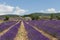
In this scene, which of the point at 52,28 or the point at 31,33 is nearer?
the point at 31,33

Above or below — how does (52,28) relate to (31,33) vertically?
below

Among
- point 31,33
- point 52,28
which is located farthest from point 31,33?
point 52,28

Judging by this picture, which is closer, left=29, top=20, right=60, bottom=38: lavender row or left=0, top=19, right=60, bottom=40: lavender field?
left=0, top=19, right=60, bottom=40: lavender field

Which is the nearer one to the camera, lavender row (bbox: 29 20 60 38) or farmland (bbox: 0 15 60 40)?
farmland (bbox: 0 15 60 40)

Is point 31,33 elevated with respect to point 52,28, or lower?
elevated

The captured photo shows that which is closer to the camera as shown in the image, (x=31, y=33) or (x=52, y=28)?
(x=31, y=33)

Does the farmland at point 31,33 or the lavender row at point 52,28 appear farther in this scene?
the lavender row at point 52,28

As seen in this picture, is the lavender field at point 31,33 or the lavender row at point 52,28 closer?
the lavender field at point 31,33

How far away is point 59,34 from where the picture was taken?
1695 centimetres

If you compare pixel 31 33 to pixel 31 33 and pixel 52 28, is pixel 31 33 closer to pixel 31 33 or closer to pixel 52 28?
pixel 31 33
